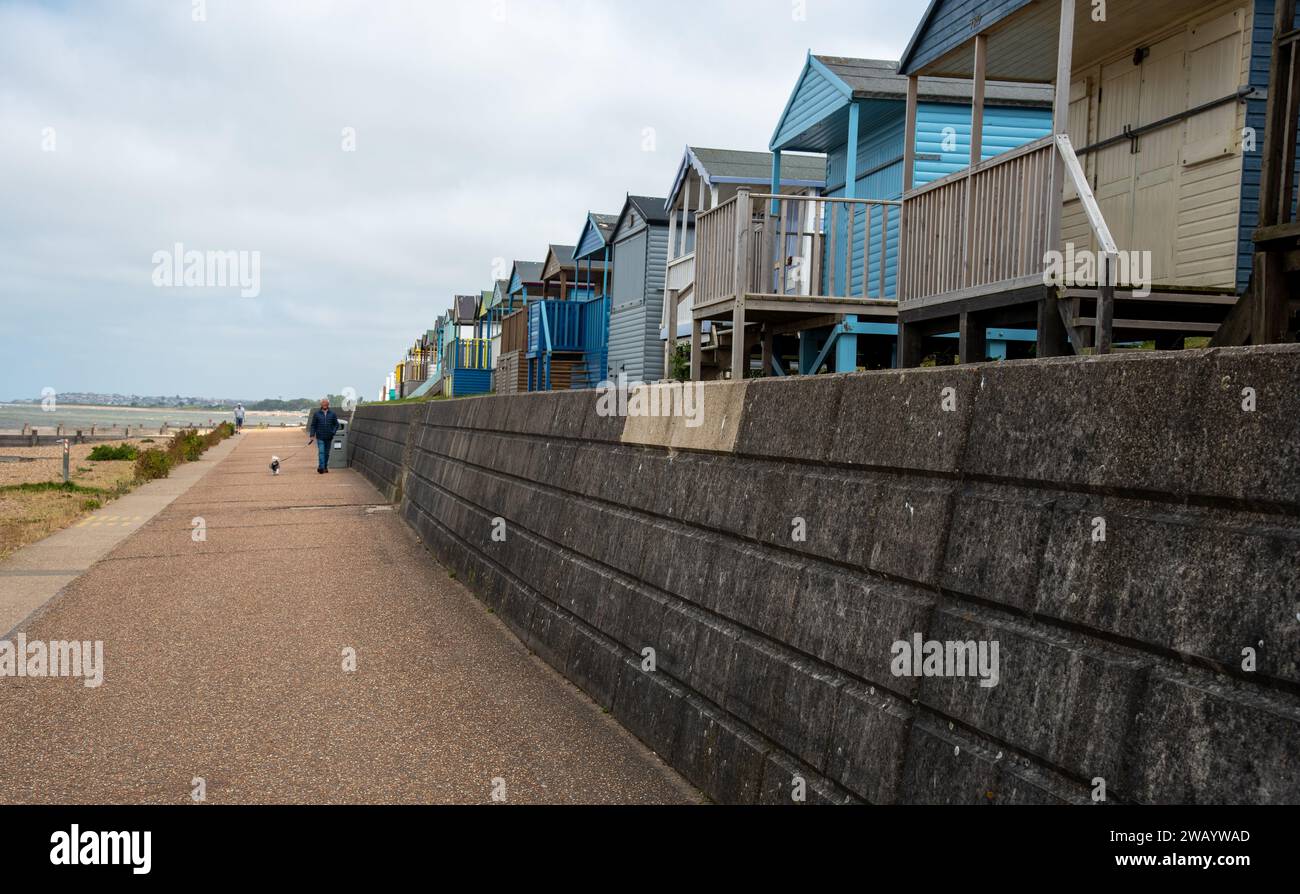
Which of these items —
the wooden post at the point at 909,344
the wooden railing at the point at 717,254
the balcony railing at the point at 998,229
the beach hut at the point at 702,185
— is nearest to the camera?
the balcony railing at the point at 998,229

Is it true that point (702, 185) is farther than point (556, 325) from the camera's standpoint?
No

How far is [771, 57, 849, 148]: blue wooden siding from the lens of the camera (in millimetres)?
16516

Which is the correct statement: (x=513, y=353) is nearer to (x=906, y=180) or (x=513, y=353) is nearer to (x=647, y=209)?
(x=647, y=209)

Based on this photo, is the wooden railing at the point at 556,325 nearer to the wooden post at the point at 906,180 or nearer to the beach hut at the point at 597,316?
the beach hut at the point at 597,316

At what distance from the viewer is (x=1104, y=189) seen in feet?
35.8

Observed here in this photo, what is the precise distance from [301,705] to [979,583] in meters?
4.31

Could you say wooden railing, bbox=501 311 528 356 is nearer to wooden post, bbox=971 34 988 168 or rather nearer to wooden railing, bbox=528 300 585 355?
wooden railing, bbox=528 300 585 355

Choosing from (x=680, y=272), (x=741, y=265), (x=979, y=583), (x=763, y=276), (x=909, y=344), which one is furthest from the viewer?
(x=680, y=272)

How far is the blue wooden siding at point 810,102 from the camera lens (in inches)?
650

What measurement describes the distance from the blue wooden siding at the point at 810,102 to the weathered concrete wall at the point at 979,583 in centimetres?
1136

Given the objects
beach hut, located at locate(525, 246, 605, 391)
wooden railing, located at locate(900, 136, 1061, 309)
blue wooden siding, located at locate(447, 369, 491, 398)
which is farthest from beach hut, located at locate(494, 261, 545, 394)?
wooden railing, located at locate(900, 136, 1061, 309)

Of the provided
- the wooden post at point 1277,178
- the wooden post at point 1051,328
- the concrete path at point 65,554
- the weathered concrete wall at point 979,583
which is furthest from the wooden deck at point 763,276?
the concrete path at point 65,554

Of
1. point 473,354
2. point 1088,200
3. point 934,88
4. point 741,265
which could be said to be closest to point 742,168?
point 934,88
